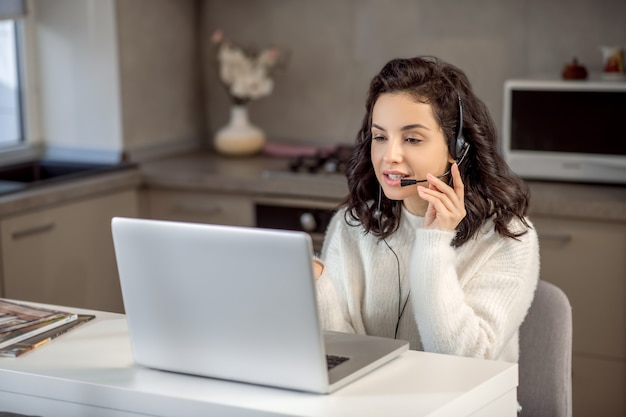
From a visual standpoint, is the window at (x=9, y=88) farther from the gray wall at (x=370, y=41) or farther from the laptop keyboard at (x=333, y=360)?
the laptop keyboard at (x=333, y=360)

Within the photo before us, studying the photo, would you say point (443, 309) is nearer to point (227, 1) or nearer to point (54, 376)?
point (54, 376)

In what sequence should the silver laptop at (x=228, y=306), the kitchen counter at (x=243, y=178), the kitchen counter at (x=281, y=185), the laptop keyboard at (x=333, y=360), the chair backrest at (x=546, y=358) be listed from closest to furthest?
the silver laptop at (x=228, y=306) → the laptop keyboard at (x=333, y=360) → the chair backrest at (x=546, y=358) → the kitchen counter at (x=281, y=185) → the kitchen counter at (x=243, y=178)

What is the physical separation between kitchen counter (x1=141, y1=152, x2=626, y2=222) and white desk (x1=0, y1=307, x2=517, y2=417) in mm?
1343

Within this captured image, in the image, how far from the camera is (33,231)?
2924mm

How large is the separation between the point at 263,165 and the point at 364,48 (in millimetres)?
551

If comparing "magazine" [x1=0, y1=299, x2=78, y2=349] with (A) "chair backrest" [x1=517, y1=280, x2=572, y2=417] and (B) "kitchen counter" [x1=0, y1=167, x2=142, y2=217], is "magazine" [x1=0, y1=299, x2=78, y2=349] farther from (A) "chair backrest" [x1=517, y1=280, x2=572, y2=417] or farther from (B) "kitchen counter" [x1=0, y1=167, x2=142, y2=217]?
(B) "kitchen counter" [x1=0, y1=167, x2=142, y2=217]

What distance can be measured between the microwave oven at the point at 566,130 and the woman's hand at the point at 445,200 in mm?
1280

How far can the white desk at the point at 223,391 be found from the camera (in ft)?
4.43

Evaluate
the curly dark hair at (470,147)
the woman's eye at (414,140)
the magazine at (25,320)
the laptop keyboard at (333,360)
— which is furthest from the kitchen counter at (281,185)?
the laptop keyboard at (333,360)

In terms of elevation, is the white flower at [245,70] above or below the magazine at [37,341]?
above

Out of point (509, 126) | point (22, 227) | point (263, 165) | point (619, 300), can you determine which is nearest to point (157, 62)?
point (263, 165)

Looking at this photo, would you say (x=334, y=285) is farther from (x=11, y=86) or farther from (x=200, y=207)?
(x=11, y=86)

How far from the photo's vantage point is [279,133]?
12.4ft

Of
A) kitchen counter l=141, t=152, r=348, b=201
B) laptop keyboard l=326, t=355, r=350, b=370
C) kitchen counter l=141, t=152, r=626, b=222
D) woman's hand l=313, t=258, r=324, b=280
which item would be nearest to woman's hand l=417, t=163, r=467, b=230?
woman's hand l=313, t=258, r=324, b=280
